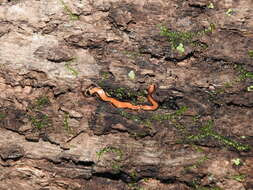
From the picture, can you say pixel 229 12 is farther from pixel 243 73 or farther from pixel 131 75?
pixel 131 75

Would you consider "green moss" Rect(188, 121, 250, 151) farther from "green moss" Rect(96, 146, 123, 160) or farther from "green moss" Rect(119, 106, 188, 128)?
"green moss" Rect(96, 146, 123, 160)

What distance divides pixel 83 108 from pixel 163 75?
1361 mm

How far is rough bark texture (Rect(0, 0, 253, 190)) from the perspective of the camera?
5000 millimetres

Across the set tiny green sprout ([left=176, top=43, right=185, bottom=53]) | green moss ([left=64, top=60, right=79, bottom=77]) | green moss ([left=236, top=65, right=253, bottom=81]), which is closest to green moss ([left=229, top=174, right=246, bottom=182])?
green moss ([left=236, top=65, right=253, bottom=81])

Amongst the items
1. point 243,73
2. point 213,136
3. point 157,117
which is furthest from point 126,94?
point 243,73

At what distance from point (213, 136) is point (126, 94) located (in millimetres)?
1481

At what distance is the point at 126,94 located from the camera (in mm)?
5262

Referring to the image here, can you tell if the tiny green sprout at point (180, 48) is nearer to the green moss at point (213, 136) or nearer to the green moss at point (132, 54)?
the green moss at point (132, 54)

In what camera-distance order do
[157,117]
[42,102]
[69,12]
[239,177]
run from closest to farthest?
[239,177]
[157,117]
[42,102]
[69,12]

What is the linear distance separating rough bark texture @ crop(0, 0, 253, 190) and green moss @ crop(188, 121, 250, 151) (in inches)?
0.6

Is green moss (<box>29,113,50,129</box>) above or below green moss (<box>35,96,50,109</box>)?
below

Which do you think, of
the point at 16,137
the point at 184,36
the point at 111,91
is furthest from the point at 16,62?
the point at 184,36

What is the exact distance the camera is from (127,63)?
209 inches

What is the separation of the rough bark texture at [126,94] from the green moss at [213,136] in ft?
0.05
